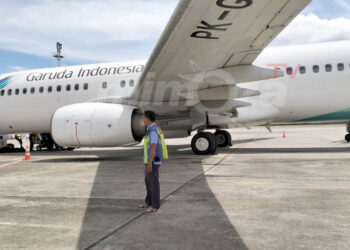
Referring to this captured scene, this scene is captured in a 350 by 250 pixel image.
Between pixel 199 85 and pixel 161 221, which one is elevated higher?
pixel 199 85

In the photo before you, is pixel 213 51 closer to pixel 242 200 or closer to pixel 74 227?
pixel 242 200

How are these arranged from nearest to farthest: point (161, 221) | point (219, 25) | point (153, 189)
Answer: point (161, 221) → point (153, 189) → point (219, 25)

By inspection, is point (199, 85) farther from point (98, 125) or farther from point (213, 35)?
point (98, 125)

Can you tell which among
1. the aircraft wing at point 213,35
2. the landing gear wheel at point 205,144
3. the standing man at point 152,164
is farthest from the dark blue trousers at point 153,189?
the landing gear wheel at point 205,144

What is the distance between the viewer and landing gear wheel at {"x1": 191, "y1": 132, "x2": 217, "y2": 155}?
10.0 meters

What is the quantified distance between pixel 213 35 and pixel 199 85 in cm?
272

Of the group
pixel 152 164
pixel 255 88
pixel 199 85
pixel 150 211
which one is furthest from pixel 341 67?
pixel 150 211

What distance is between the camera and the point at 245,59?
762 cm

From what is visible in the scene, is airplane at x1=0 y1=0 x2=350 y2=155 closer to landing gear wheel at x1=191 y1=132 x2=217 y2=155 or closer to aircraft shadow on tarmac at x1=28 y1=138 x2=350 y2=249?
landing gear wheel at x1=191 y1=132 x2=217 y2=155

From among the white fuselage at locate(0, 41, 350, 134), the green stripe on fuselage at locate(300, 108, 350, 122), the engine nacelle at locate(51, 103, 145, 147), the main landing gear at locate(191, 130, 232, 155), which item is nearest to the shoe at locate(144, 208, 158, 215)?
the engine nacelle at locate(51, 103, 145, 147)

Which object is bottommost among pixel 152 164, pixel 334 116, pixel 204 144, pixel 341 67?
pixel 204 144

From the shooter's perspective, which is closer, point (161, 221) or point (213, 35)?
point (161, 221)

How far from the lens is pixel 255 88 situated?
10.8m

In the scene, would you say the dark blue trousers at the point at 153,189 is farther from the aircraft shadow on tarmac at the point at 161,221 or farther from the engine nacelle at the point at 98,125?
the engine nacelle at the point at 98,125
